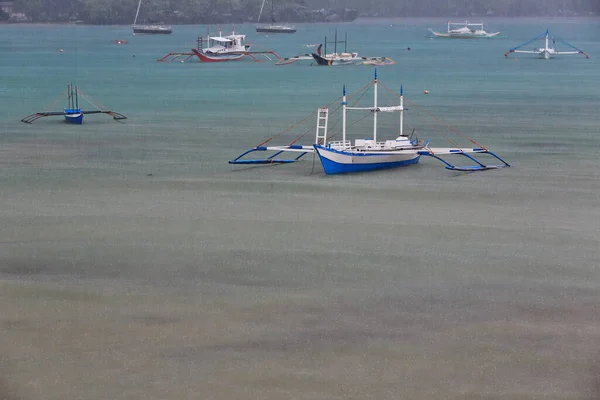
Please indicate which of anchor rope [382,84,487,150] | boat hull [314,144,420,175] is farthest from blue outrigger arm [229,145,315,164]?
anchor rope [382,84,487,150]

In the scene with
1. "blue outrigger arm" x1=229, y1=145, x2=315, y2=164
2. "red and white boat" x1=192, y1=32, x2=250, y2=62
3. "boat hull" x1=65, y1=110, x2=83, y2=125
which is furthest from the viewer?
"red and white boat" x1=192, y1=32, x2=250, y2=62

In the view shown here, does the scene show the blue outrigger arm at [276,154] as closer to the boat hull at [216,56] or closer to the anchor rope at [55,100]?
the anchor rope at [55,100]

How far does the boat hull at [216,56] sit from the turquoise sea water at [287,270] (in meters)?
76.9

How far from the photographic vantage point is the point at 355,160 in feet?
136

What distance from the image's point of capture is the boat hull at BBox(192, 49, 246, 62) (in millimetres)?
133125

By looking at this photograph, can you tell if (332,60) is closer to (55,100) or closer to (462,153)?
(55,100)

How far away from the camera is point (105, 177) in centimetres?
4156

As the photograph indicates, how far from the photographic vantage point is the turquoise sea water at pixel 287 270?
69.2 feet

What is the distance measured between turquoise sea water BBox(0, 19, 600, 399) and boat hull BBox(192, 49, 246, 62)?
7695 cm

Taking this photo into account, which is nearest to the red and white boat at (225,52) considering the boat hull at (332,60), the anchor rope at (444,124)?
the boat hull at (332,60)

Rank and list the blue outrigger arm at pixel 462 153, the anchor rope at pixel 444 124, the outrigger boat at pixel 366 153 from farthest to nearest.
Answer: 1. the anchor rope at pixel 444 124
2. the blue outrigger arm at pixel 462 153
3. the outrigger boat at pixel 366 153

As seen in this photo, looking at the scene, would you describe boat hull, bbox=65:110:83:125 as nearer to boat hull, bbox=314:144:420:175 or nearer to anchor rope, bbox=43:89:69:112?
anchor rope, bbox=43:89:69:112

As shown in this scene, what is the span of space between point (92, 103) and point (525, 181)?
41871mm

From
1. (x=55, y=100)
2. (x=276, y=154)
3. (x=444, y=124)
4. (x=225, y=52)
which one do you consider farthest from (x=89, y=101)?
(x=225, y=52)
